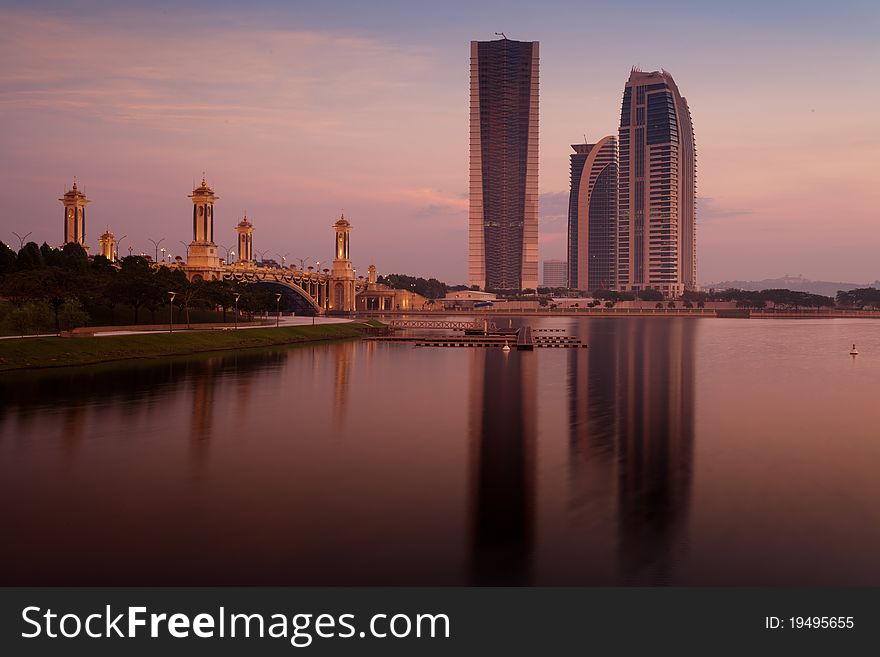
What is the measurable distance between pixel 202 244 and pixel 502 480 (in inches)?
5661

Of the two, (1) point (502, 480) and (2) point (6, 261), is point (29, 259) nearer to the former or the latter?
(2) point (6, 261)

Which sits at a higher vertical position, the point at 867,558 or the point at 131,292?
the point at 131,292

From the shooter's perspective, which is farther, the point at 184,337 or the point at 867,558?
the point at 184,337

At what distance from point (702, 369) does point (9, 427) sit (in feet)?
192

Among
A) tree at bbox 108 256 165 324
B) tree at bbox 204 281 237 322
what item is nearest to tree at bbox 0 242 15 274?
tree at bbox 108 256 165 324

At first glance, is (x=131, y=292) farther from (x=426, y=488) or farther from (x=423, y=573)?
(x=423, y=573)

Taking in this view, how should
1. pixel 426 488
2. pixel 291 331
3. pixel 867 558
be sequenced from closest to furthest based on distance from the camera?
pixel 867 558 → pixel 426 488 → pixel 291 331

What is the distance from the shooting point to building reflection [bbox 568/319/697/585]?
1959cm

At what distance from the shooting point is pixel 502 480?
26.8 m

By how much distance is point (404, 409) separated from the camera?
148 feet

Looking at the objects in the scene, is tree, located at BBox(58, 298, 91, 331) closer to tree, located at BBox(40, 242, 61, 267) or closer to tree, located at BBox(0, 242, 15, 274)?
tree, located at BBox(0, 242, 15, 274)

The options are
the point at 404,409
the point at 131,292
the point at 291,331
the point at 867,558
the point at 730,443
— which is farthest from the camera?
the point at 291,331

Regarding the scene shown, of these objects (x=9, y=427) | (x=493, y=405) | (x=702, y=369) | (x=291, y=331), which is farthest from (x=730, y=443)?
(x=291, y=331)

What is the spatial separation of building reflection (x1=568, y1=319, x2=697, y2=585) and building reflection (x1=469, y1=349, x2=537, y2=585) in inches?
83.2
